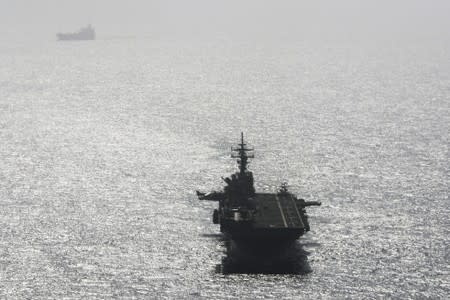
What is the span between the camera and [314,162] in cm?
11844

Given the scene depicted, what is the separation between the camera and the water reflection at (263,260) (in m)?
71.0

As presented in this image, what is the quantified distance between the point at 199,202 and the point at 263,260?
23328mm

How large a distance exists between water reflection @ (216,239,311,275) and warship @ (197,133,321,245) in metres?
1.25

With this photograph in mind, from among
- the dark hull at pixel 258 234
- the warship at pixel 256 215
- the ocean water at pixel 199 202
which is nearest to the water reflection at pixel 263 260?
the ocean water at pixel 199 202

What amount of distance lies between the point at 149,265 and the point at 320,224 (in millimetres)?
23973

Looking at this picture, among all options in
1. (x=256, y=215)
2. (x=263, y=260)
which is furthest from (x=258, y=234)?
(x=256, y=215)

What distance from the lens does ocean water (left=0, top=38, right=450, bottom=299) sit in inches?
2721

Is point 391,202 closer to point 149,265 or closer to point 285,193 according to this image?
point 285,193

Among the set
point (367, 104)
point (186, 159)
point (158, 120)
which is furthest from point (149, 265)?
point (367, 104)

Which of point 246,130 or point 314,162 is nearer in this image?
point 314,162

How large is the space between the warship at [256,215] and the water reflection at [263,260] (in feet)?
4.10

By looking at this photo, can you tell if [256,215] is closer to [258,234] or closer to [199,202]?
[258,234]

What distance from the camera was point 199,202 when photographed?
3735 inches

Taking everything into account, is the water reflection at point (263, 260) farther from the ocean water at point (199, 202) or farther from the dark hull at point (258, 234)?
the dark hull at point (258, 234)
